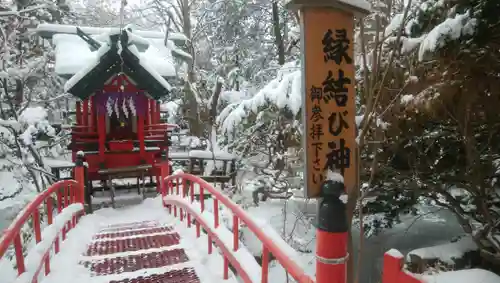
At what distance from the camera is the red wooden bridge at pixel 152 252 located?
11.9 ft

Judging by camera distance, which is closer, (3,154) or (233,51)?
(3,154)

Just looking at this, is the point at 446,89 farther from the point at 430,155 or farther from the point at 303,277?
the point at 303,277

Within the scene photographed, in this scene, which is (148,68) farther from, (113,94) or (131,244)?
(131,244)

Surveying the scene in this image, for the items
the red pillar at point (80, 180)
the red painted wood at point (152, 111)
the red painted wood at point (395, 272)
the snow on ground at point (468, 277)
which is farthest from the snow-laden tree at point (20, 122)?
the snow on ground at point (468, 277)

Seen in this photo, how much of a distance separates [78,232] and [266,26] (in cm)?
1281

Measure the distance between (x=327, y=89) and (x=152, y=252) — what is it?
13.5ft

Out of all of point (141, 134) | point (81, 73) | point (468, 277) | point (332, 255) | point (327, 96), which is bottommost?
point (468, 277)

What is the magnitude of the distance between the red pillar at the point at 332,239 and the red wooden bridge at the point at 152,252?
0.13m

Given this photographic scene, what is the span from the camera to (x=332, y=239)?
7.27 feet

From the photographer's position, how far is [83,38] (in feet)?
44.6

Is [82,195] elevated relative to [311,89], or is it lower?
lower

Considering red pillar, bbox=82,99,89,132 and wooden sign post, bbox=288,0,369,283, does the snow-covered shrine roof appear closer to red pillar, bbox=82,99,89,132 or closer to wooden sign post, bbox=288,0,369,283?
red pillar, bbox=82,99,89,132

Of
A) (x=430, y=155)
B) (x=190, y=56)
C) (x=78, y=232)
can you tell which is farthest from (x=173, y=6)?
(x=430, y=155)

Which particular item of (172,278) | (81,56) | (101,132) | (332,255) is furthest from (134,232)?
(81,56)
